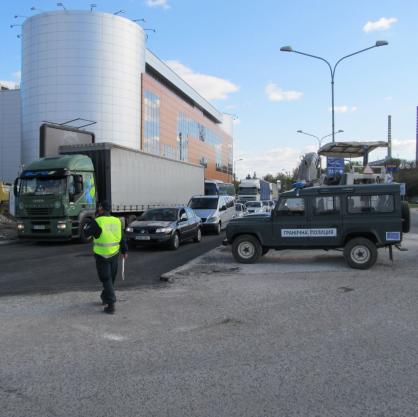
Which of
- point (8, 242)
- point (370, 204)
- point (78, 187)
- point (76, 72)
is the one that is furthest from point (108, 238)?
point (76, 72)

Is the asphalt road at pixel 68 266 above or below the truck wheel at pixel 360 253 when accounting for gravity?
below

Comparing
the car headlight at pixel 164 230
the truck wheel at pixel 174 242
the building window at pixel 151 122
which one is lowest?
the truck wheel at pixel 174 242

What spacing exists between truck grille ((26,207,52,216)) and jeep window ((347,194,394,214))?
10.9m

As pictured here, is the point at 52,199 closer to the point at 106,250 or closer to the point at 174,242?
the point at 174,242

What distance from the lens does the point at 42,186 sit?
17.0m

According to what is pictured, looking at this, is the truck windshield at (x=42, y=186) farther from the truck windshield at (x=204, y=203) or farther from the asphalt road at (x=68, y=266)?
the truck windshield at (x=204, y=203)

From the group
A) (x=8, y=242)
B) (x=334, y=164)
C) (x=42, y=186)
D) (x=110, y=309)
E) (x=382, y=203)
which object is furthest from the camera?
(x=334, y=164)

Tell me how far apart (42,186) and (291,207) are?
398 inches

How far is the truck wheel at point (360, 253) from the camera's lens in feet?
33.4

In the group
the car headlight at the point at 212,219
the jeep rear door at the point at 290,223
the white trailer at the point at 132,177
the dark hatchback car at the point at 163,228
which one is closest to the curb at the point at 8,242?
the white trailer at the point at 132,177

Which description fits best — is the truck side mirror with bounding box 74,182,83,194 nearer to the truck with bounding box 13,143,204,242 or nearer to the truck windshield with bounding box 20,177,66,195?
the truck with bounding box 13,143,204,242

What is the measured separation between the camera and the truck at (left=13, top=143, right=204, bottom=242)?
1684 cm

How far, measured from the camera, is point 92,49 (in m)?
58.0

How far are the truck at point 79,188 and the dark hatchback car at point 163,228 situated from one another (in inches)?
88.2
